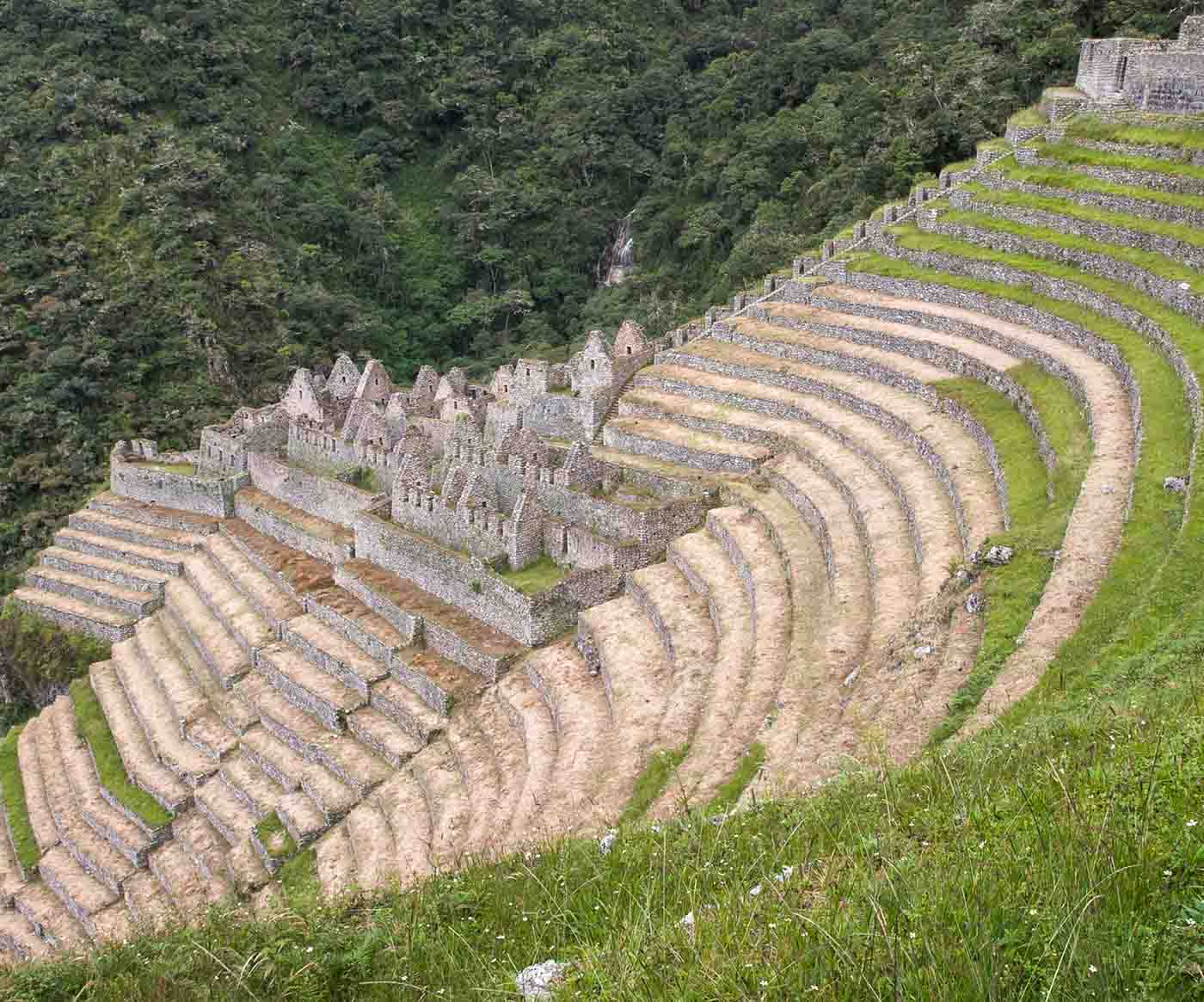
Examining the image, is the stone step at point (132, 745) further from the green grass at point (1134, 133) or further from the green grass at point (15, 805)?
the green grass at point (1134, 133)

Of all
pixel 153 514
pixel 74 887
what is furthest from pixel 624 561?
pixel 153 514

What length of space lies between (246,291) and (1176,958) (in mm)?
48443

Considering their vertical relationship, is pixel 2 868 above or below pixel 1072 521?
below

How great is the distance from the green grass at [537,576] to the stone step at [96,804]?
7.83m

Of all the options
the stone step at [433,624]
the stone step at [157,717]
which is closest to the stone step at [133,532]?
the stone step at [157,717]

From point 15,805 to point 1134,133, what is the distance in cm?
A: 2882

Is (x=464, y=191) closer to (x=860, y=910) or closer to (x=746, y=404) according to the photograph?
(x=746, y=404)

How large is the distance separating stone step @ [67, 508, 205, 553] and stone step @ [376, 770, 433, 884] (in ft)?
46.2

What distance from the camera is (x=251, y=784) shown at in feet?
67.3

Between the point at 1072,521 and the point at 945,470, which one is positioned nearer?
the point at 1072,521

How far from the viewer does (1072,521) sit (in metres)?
13.7

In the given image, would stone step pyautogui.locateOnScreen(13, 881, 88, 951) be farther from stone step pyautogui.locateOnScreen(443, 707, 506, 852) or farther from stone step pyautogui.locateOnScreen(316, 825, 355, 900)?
stone step pyautogui.locateOnScreen(443, 707, 506, 852)

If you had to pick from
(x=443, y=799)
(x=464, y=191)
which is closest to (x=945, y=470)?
(x=443, y=799)

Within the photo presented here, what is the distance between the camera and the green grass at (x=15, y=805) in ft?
73.8
